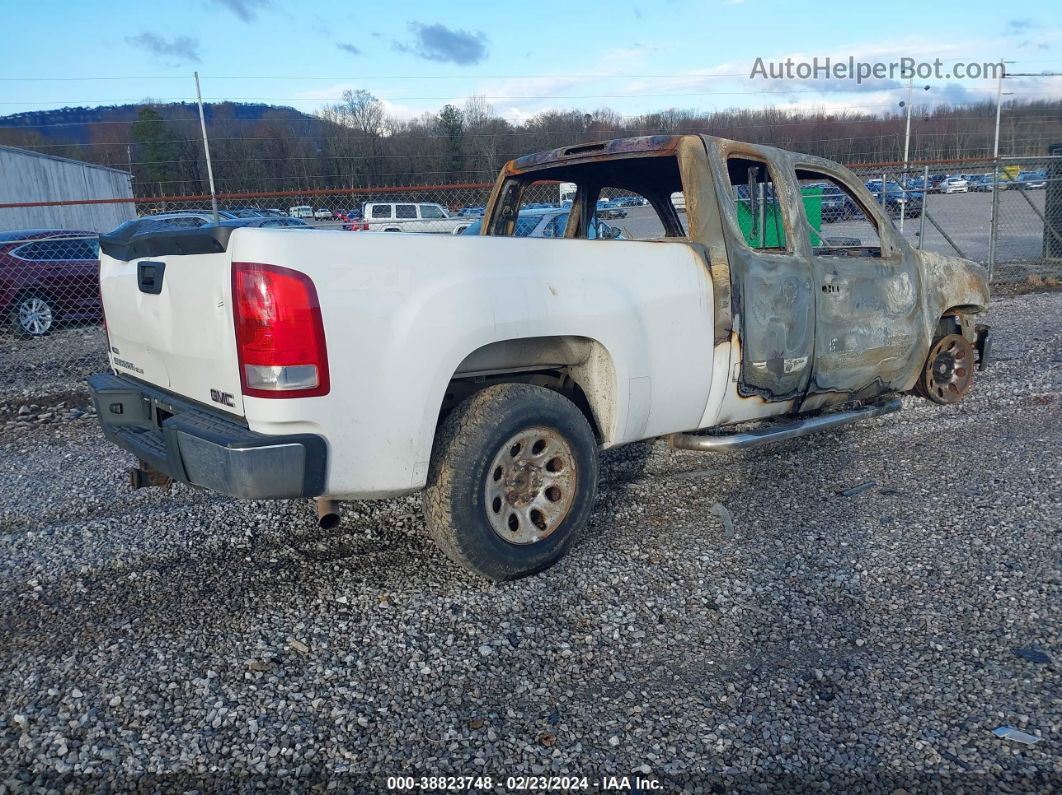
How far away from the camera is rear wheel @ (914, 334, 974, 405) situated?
6.10 metres

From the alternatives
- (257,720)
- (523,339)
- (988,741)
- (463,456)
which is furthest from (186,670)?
(988,741)

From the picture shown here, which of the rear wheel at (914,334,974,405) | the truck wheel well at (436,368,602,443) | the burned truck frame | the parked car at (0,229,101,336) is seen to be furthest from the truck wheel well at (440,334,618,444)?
the parked car at (0,229,101,336)

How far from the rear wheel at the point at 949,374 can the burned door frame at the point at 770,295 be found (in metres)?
2.21

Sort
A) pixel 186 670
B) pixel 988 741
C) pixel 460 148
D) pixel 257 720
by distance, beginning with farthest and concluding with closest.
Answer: pixel 460 148
pixel 186 670
pixel 257 720
pixel 988 741

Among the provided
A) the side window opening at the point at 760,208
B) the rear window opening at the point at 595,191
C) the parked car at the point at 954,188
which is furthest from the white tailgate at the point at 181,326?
the parked car at the point at 954,188

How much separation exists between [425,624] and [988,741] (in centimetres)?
203

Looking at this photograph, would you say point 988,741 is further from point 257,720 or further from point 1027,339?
point 1027,339

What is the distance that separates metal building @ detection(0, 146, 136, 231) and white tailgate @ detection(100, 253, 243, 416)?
21.1 m

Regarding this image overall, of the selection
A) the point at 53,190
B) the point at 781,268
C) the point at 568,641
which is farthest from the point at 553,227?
the point at 53,190

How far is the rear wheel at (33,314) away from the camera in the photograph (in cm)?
1074

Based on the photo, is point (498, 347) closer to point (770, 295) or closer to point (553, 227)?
point (770, 295)

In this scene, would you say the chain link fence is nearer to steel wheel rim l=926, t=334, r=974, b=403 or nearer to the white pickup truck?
the white pickup truck

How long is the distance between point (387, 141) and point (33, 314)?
17.4 metres

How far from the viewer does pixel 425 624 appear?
10.5ft
